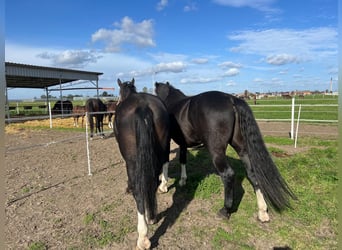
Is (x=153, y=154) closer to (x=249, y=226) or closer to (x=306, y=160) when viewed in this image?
(x=249, y=226)

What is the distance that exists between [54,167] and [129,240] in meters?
3.44

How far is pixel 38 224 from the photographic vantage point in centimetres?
297

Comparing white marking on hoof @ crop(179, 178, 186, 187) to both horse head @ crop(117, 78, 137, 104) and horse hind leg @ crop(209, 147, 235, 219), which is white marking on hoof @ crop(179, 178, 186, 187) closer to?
horse hind leg @ crop(209, 147, 235, 219)

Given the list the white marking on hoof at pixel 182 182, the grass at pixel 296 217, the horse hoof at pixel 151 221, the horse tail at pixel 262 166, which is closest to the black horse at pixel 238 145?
the horse tail at pixel 262 166

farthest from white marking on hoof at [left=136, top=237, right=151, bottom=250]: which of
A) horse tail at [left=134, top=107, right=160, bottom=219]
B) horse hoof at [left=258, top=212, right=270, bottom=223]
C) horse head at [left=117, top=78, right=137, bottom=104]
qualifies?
horse head at [left=117, top=78, right=137, bottom=104]

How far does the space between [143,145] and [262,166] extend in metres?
1.52

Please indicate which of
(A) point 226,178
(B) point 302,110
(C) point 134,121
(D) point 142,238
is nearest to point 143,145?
(C) point 134,121

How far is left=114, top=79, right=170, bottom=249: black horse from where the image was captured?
Answer: 2.46 metres

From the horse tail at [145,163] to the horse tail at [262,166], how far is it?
1212mm

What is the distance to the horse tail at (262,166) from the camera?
2.92m

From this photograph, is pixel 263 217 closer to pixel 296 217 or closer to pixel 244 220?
pixel 244 220


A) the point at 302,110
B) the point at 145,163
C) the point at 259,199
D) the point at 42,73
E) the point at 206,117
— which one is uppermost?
the point at 42,73

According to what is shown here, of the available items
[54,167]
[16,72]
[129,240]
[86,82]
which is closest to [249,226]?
[129,240]

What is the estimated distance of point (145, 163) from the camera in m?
2.48
